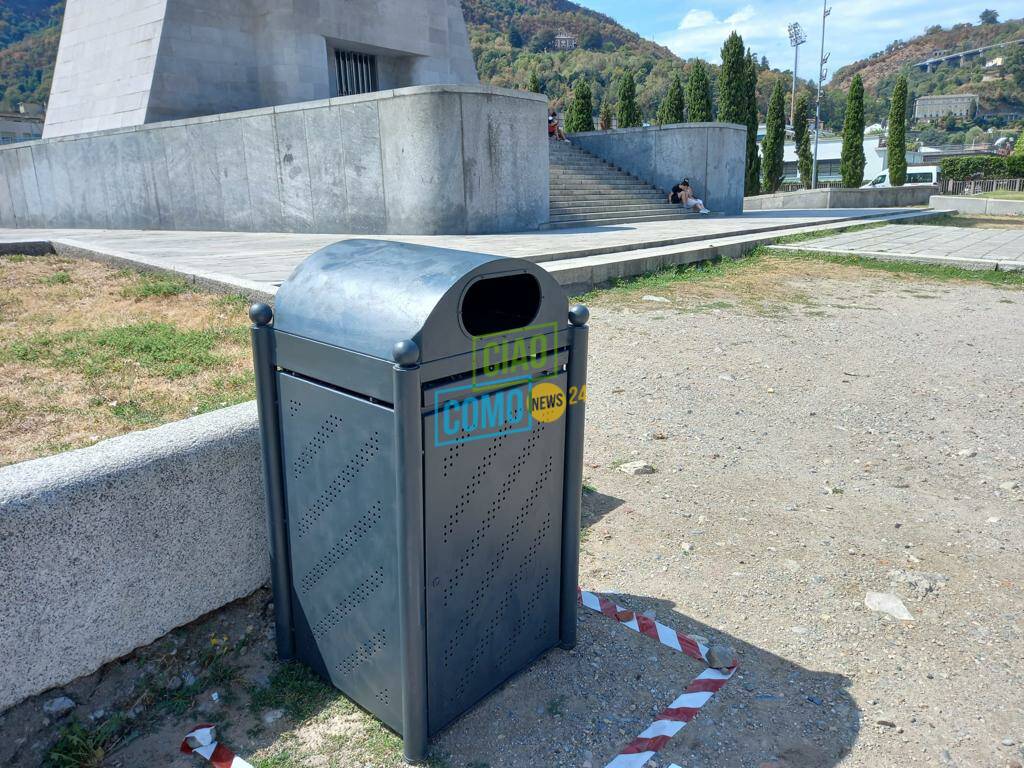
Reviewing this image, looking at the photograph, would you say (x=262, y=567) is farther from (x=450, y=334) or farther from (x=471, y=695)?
(x=450, y=334)

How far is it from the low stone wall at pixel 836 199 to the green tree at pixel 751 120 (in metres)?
1.01

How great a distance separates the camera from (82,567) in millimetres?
2041

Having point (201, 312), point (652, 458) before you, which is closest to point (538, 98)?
point (201, 312)

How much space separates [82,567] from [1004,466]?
4.23 metres

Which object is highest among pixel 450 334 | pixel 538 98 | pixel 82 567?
pixel 538 98

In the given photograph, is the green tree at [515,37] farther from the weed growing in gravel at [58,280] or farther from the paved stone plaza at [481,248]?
the weed growing in gravel at [58,280]

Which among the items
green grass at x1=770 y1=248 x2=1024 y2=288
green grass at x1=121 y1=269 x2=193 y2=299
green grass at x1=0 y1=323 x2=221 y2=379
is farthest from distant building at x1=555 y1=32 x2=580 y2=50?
green grass at x1=0 y1=323 x2=221 y2=379

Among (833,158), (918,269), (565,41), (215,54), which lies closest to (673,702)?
(918,269)

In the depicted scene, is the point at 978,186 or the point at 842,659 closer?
the point at 842,659

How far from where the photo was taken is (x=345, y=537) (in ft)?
6.86

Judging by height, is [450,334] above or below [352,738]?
above

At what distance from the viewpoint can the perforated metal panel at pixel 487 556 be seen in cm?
197

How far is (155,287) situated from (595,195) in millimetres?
11721

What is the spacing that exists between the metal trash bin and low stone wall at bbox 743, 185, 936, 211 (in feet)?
73.7
